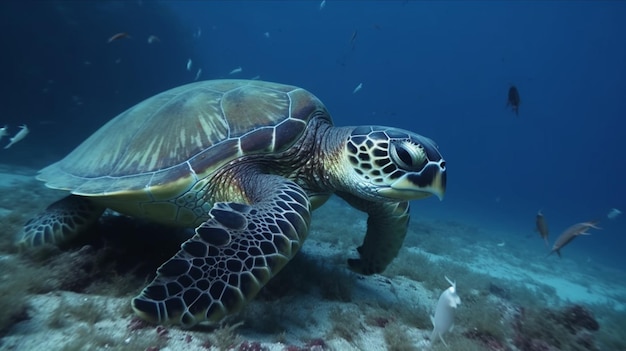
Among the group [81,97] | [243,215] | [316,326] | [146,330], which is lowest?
[316,326]

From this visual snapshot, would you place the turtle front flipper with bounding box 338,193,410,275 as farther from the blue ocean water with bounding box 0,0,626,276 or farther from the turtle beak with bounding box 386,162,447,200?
the blue ocean water with bounding box 0,0,626,276

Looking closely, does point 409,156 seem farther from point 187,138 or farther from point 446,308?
point 187,138

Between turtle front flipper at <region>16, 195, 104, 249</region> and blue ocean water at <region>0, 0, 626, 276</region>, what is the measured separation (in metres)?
11.7

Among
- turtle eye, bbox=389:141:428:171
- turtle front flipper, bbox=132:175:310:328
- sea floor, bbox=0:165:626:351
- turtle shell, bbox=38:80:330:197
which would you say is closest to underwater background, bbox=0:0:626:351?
turtle shell, bbox=38:80:330:197

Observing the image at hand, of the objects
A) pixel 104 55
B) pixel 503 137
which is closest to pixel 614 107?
pixel 503 137

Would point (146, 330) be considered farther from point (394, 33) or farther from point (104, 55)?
point (394, 33)

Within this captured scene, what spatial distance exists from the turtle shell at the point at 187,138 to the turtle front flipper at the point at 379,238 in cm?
115

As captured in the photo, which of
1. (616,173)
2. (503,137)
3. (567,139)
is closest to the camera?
(616,173)

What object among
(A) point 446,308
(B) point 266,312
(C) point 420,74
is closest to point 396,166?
(A) point 446,308

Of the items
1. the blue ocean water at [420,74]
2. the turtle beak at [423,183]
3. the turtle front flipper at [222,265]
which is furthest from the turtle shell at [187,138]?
the blue ocean water at [420,74]

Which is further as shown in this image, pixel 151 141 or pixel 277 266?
pixel 151 141

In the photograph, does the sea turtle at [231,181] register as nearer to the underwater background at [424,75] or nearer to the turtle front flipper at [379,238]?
the turtle front flipper at [379,238]

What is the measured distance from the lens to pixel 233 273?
176cm

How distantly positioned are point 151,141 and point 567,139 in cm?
12119
